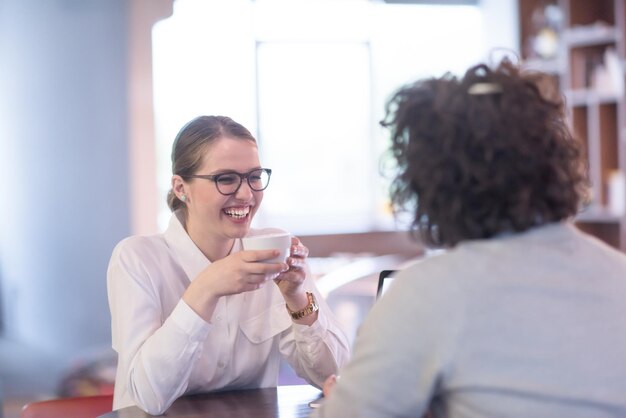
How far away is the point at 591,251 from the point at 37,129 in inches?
119

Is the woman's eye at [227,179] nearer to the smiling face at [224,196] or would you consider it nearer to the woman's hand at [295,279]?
the smiling face at [224,196]

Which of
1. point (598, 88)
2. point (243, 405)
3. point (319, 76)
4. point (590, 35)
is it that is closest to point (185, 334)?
point (243, 405)

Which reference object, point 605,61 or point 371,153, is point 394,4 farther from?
point 605,61

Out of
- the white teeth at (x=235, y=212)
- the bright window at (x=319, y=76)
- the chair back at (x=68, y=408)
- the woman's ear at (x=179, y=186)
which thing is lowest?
the chair back at (x=68, y=408)

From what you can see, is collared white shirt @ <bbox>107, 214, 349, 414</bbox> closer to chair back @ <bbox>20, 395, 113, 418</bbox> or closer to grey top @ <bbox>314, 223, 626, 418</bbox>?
chair back @ <bbox>20, 395, 113, 418</bbox>

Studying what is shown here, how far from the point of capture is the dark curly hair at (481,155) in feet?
3.57

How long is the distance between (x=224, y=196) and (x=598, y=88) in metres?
4.21

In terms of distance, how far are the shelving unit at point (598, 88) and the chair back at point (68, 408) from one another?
400cm

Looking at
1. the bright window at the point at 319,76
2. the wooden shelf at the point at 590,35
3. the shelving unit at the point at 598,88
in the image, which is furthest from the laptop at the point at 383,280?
the bright window at the point at 319,76

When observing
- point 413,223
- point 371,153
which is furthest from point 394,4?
point 413,223

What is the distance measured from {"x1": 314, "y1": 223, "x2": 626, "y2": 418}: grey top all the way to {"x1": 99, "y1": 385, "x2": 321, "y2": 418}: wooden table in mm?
568

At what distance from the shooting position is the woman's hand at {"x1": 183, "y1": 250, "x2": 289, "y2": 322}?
1550mm

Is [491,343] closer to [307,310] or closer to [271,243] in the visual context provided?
[271,243]

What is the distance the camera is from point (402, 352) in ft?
3.40
